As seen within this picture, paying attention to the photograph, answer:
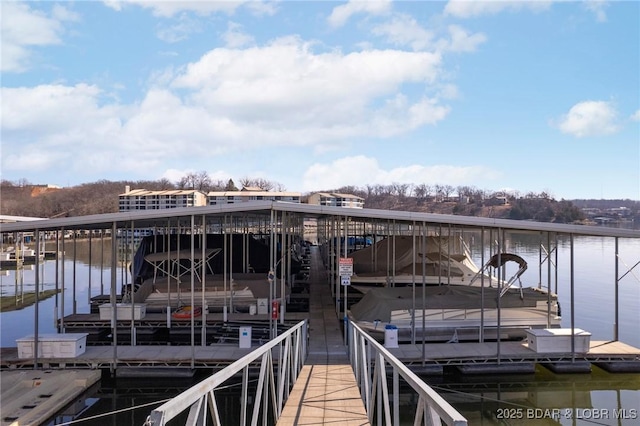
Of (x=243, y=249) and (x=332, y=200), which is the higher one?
(x=332, y=200)

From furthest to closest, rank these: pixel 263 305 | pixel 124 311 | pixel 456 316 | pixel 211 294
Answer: pixel 211 294 → pixel 263 305 → pixel 124 311 → pixel 456 316

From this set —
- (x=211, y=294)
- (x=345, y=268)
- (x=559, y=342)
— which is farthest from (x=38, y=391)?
(x=559, y=342)

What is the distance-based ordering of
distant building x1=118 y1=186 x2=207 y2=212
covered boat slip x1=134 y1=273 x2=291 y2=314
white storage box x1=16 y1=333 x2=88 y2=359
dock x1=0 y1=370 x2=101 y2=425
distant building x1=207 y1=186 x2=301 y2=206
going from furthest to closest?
1. distant building x1=118 y1=186 x2=207 y2=212
2. distant building x1=207 y1=186 x2=301 y2=206
3. covered boat slip x1=134 y1=273 x2=291 y2=314
4. white storage box x1=16 y1=333 x2=88 y2=359
5. dock x1=0 y1=370 x2=101 y2=425

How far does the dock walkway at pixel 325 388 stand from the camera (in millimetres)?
6391

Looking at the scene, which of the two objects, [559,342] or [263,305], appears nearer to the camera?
[559,342]

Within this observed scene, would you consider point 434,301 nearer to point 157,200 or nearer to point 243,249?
point 243,249

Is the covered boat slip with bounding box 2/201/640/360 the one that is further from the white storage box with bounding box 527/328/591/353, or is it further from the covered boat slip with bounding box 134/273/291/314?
the white storage box with bounding box 527/328/591/353

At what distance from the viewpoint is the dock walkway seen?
6.39m

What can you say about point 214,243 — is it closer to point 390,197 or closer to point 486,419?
point 486,419

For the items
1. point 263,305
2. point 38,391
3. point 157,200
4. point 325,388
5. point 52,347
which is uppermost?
point 157,200

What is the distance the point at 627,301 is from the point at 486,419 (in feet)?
60.4

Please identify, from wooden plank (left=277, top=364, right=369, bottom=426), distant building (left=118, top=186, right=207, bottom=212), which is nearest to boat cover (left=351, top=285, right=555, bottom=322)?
wooden plank (left=277, top=364, right=369, bottom=426)

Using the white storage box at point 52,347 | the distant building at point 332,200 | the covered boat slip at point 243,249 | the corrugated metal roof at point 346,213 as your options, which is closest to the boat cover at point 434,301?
the covered boat slip at point 243,249

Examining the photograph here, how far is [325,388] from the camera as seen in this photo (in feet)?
27.0
